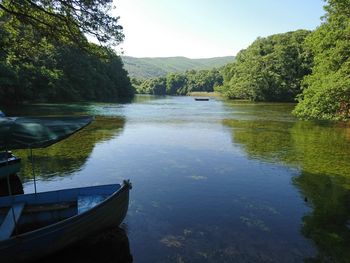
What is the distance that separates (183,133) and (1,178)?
17384mm

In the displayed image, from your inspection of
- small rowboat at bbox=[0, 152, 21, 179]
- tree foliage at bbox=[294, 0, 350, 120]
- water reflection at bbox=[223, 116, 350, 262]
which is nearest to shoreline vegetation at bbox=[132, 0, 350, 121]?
tree foliage at bbox=[294, 0, 350, 120]

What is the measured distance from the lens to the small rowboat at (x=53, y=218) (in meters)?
7.67

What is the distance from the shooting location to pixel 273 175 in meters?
16.4

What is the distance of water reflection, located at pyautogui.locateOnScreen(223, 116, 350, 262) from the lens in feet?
32.1

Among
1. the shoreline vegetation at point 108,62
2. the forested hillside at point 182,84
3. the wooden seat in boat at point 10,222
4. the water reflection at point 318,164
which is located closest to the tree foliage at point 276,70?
the shoreline vegetation at point 108,62

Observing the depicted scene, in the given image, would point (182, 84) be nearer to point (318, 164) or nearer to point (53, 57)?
point (53, 57)

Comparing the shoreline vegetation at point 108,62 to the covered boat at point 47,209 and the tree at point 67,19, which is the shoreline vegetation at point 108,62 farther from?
the covered boat at point 47,209

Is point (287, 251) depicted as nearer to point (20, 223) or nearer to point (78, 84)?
point (20, 223)

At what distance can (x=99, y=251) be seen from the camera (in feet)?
29.2

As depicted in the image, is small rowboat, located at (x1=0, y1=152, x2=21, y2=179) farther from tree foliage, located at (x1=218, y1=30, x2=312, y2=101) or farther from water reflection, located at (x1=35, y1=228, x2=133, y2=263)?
tree foliage, located at (x1=218, y1=30, x2=312, y2=101)

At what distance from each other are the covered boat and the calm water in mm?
834

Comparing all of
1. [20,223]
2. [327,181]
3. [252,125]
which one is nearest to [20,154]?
[20,223]

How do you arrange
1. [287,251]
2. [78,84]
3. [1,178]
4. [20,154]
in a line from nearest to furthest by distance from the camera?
1. [287,251]
2. [1,178]
3. [20,154]
4. [78,84]

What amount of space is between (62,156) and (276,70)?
77572mm
